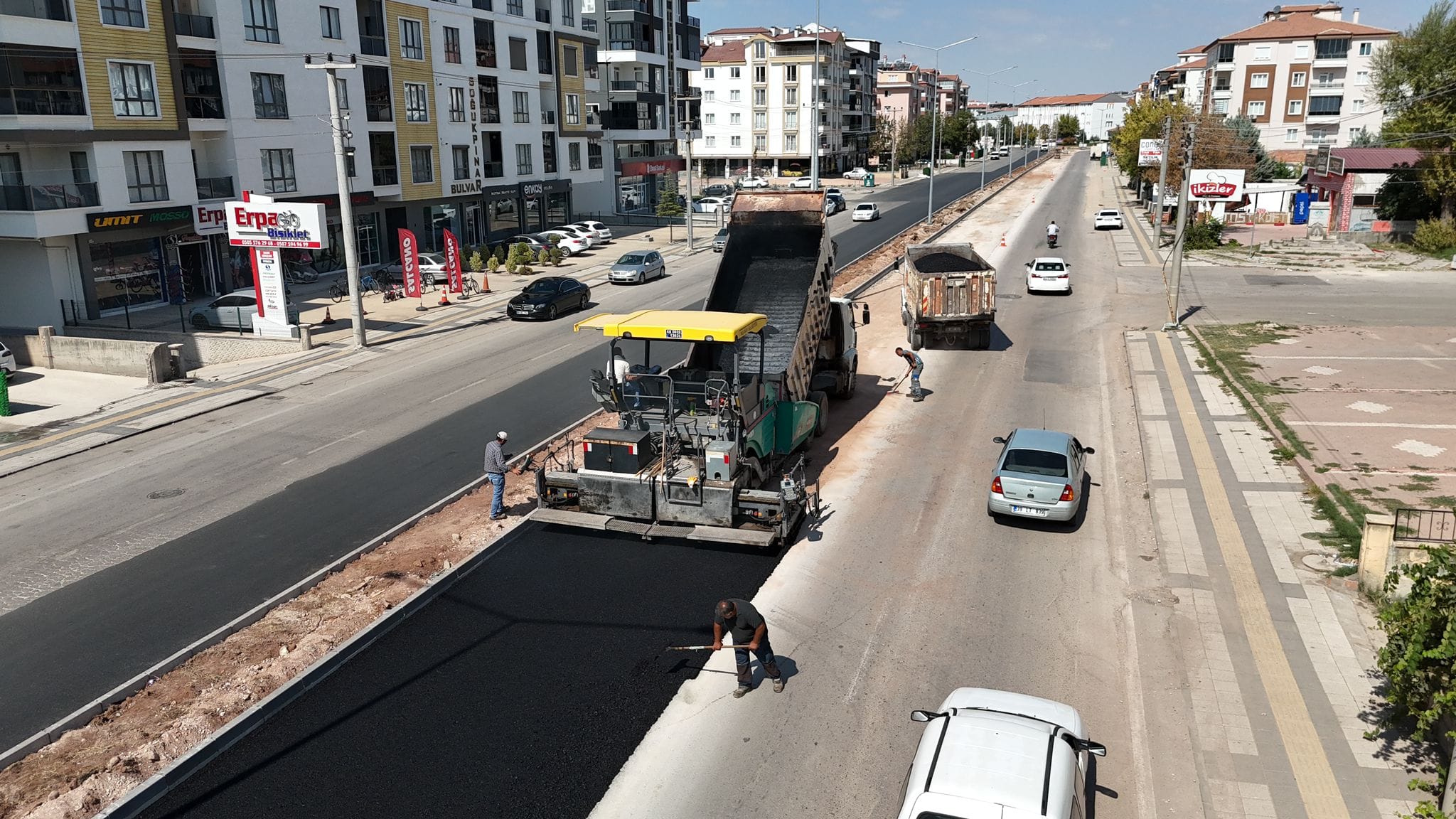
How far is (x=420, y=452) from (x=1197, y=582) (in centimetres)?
1513

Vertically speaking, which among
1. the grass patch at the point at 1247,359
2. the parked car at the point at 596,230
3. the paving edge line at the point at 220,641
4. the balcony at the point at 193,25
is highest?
the balcony at the point at 193,25

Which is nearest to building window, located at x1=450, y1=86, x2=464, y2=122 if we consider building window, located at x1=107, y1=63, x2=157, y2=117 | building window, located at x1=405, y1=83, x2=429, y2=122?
building window, located at x1=405, y1=83, x2=429, y2=122

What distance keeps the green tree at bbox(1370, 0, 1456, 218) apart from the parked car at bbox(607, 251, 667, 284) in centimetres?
4011

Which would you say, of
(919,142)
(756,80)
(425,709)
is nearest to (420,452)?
(425,709)

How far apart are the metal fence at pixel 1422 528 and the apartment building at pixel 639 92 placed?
62772mm

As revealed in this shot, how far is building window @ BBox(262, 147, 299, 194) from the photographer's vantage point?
41.2 meters

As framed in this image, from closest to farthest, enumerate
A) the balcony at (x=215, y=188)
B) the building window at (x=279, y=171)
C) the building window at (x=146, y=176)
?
the building window at (x=146, y=176) < the balcony at (x=215, y=188) < the building window at (x=279, y=171)

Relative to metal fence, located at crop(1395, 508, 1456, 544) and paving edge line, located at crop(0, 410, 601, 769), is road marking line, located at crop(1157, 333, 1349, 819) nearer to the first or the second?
metal fence, located at crop(1395, 508, 1456, 544)

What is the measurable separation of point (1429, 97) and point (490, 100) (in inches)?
1996

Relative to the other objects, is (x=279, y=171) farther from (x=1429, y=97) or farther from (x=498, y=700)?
(x=1429, y=97)

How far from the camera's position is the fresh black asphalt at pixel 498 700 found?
9109 millimetres

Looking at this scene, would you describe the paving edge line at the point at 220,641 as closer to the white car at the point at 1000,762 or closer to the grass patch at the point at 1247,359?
the white car at the point at 1000,762

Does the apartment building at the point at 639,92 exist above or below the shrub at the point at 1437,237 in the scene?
above

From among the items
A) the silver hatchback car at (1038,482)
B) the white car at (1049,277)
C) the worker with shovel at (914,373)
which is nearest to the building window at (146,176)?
the worker with shovel at (914,373)
